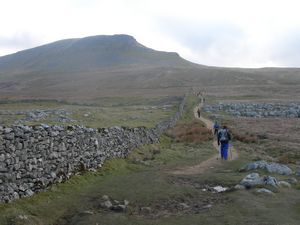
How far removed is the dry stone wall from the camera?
14367 millimetres

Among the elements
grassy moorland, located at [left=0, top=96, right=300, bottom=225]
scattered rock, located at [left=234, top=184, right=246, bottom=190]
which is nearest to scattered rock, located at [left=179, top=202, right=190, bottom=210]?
grassy moorland, located at [left=0, top=96, right=300, bottom=225]

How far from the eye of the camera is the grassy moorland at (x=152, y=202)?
45.8ft

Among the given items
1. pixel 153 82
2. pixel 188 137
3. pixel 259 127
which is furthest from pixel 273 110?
pixel 153 82

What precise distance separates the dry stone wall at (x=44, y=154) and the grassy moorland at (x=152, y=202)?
42 cm

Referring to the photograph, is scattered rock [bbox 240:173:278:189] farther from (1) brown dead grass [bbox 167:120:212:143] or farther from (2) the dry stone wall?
(1) brown dead grass [bbox 167:120:212:143]

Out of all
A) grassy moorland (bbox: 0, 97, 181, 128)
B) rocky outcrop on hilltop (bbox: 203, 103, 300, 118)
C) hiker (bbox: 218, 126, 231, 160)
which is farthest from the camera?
rocky outcrop on hilltop (bbox: 203, 103, 300, 118)

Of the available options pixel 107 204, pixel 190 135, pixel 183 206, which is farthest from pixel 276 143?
pixel 107 204

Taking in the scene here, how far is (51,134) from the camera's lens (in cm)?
1730

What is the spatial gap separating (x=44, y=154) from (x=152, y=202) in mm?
4261

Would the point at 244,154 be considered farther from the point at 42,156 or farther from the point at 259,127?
the point at 259,127

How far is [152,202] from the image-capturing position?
16.4m

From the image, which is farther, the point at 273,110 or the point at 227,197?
the point at 273,110

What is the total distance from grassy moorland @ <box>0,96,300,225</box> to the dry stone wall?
0.42 meters

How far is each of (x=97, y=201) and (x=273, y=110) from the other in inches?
2594
